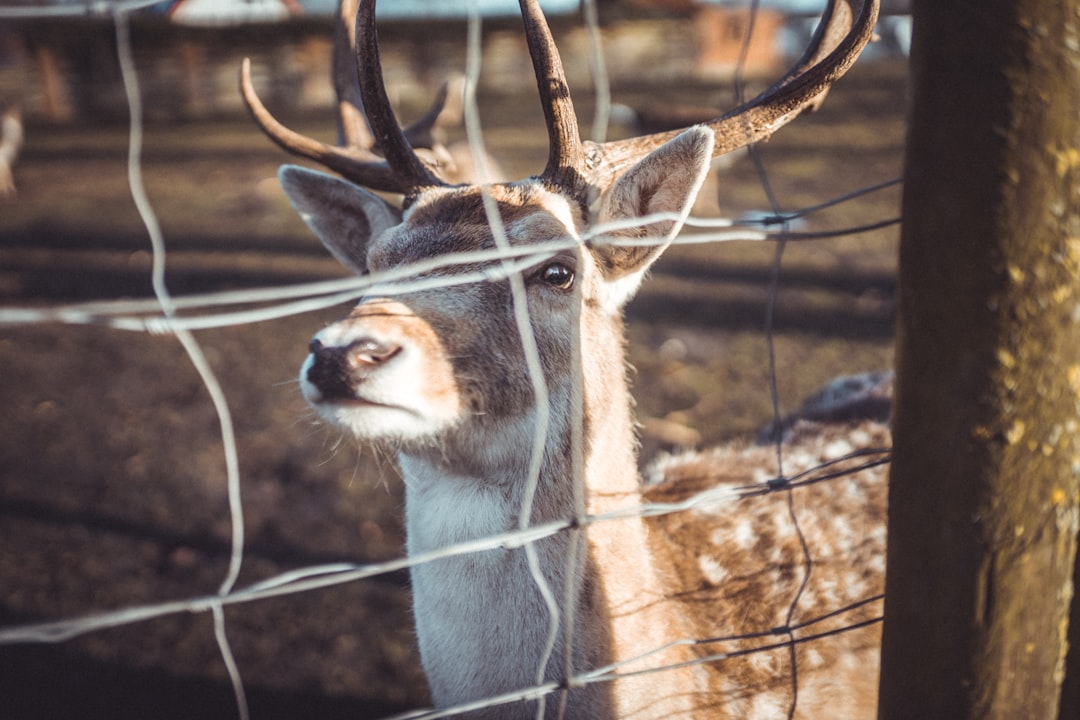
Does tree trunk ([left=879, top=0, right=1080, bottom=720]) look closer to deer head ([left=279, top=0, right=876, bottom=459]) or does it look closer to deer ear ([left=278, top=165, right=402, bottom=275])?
deer head ([left=279, top=0, right=876, bottom=459])

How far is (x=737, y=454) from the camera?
10.0 ft

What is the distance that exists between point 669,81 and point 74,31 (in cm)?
1185

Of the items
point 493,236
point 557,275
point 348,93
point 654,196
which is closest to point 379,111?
point 493,236

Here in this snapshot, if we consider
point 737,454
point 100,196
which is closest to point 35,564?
point 737,454

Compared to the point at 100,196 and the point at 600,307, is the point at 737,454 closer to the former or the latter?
the point at 600,307

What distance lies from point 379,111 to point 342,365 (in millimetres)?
777

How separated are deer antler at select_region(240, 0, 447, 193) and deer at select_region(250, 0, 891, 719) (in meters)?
0.01

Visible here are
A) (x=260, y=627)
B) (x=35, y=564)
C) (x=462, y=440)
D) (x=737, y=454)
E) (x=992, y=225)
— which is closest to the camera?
(x=992, y=225)

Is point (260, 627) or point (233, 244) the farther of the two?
point (233, 244)

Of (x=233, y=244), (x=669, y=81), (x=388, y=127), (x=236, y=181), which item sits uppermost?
(x=669, y=81)

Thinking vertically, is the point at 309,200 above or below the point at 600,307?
above

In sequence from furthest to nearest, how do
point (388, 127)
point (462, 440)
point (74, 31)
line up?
point (74, 31) < point (388, 127) < point (462, 440)

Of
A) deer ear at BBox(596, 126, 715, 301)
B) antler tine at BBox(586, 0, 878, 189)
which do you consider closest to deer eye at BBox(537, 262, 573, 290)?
deer ear at BBox(596, 126, 715, 301)

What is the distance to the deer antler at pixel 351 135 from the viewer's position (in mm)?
2049
